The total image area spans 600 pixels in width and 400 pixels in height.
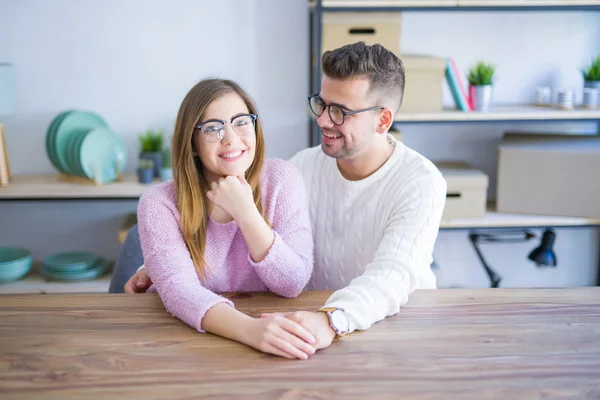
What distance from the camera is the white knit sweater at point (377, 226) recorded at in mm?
1414

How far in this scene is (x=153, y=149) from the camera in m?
3.04

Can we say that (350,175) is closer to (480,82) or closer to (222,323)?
(222,323)

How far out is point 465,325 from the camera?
1.31 metres

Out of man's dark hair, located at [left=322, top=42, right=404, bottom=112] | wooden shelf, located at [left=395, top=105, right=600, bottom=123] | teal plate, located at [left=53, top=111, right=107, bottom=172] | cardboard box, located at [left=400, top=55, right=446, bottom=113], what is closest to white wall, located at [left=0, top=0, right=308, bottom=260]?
teal plate, located at [left=53, top=111, right=107, bottom=172]

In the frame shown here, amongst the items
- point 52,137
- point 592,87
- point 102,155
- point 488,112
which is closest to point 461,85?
point 488,112

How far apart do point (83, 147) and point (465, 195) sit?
5.56ft

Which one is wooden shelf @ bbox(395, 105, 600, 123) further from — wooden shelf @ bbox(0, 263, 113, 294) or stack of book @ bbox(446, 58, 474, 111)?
wooden shelf @ bbox(0, 263, 113, 294)

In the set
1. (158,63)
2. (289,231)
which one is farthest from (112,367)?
(158,63)

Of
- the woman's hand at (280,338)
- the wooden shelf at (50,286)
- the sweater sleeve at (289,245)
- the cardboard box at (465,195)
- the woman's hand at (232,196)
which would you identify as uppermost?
the woman's hand at (232,196)

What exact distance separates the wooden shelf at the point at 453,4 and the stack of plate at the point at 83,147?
1.15m

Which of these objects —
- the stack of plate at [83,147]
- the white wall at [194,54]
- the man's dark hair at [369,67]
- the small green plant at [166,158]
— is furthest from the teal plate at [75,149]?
the man's dark hair at [369,67]

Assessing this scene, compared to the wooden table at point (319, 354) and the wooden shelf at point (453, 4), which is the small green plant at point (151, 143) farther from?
the wooden table at point (319, 354)

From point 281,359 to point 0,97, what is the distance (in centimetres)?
215

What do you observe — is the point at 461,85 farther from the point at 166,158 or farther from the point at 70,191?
the point at 70,191
